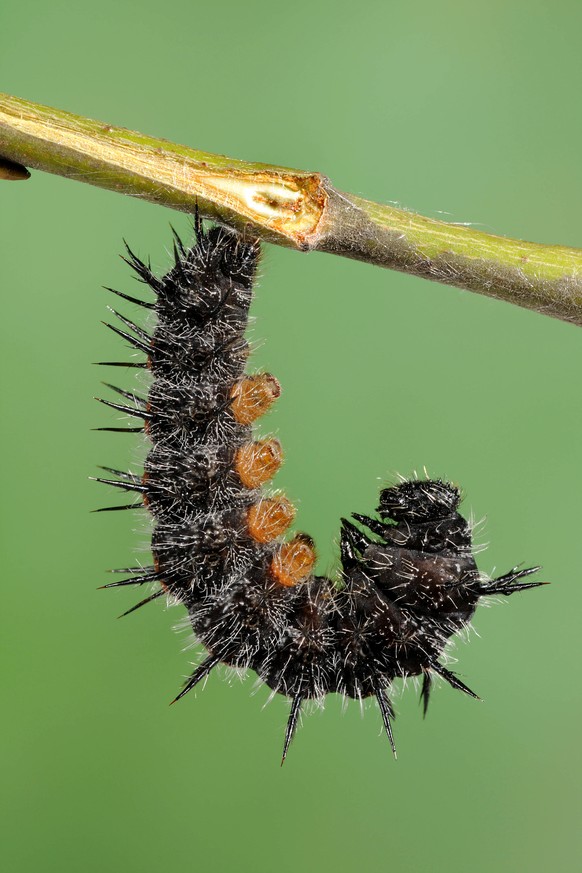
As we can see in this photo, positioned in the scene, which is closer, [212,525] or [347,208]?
[347,208]

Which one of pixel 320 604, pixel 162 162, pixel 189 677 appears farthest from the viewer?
pixel 320 604

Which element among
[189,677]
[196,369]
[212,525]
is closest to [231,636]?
[189,677]

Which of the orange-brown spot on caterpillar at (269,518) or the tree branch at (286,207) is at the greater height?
the tree branch at (286,207)

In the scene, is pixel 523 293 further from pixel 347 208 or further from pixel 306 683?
pixel 306 683

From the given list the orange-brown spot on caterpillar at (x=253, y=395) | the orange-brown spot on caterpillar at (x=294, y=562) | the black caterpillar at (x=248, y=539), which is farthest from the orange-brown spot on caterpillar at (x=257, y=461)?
the orange-brown spot on caterpillar at (x=294, y=562)

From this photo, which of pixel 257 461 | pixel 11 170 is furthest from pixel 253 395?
pixel 11 170

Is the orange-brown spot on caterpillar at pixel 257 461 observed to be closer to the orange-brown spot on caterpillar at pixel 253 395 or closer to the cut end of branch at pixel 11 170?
the orange-brown spot on caterpillar at pixel 253 395

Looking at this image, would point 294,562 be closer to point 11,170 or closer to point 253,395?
point 253,395
